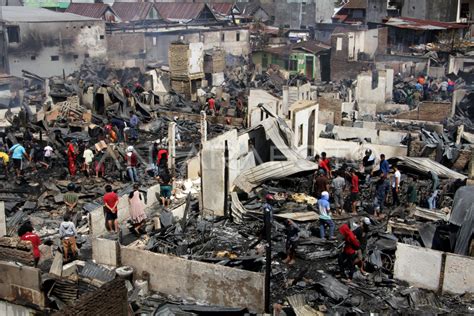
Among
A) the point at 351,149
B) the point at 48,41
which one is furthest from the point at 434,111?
the point at 48,41

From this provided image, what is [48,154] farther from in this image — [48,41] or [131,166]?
[48,41]

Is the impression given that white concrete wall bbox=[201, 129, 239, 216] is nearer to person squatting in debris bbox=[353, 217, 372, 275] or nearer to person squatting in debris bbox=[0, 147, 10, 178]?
person squatting in debris bbox=[353, 217, 372, 275]

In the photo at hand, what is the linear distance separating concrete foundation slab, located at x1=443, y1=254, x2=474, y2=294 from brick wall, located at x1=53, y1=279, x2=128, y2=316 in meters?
5.62

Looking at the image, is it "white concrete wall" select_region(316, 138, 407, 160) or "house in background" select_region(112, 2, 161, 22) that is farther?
"house in background" select_region(112, 2, 161, 22)

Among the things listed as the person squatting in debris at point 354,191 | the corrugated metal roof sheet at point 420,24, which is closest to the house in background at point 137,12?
the corrugated metal roof sheet at point 420,24

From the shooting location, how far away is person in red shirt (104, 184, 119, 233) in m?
12.3

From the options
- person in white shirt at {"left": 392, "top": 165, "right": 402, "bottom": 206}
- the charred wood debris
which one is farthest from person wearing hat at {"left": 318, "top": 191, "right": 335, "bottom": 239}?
person in white shirt at {"left": 392, "top": 165, "right": 402, "bottom": 206}

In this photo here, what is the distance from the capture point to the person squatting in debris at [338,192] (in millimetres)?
13711

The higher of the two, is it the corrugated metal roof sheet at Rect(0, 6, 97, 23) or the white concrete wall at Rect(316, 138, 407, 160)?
the corrugated metal roof sheet at Rect(0, 6, 97, 23)

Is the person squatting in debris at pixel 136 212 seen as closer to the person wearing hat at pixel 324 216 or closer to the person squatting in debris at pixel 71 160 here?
the person wearing hat at pixel 324 216

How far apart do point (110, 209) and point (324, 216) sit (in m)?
4.76

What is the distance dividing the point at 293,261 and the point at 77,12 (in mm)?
47686

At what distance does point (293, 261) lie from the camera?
37.5 feet

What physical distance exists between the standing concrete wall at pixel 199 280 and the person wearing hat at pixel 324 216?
10.7 ft
